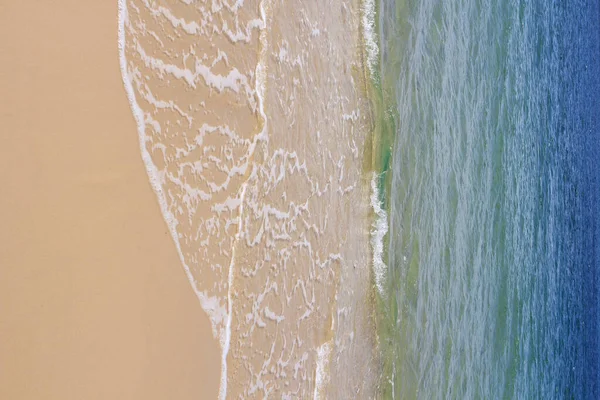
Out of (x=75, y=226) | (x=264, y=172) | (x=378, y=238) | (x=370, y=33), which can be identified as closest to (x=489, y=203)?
(x=378, y=238)

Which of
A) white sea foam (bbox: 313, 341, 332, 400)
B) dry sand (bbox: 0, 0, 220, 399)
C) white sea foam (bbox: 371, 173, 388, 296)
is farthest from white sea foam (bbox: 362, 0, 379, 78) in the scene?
A: dry sand (bbox: 0, 0, 220, 399)

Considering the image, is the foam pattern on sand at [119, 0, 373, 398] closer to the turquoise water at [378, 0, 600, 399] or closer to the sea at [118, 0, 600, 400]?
the sea at [118, 0, 600, 400]

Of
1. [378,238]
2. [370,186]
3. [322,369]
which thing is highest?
[370,186]

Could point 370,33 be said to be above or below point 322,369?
above

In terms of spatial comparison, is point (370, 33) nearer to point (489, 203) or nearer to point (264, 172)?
point (264, 172)

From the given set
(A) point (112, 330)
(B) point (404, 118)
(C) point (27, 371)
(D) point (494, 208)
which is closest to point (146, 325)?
(A) point (112, 330)

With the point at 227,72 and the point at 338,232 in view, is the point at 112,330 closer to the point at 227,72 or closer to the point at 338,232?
the point at 227,72
